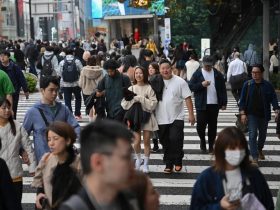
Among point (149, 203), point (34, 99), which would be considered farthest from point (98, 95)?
point (34, 99)

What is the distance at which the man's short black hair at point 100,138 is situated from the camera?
2.67 meters

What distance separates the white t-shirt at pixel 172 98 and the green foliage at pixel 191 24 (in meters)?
18.7

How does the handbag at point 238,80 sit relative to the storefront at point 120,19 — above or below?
below

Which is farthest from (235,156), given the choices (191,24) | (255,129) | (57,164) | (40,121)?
(191,24)

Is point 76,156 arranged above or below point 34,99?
above

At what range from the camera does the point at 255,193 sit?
4266mm

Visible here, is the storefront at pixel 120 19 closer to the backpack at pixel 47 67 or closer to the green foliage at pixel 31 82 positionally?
the green foliage at pixel 31 82

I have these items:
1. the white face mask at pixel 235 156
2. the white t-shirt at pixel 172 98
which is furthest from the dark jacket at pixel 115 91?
the white face mask at pixel 235 156

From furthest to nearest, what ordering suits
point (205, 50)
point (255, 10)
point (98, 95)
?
1. point (255, 10)
2. point (205, 50)
3. point (98, 95)

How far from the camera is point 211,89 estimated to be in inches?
440

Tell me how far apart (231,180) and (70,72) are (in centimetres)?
1126

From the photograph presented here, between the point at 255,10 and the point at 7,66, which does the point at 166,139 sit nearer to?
the point at 7,66

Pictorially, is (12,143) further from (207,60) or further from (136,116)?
(207,60)

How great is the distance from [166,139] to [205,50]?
17.3 metres
